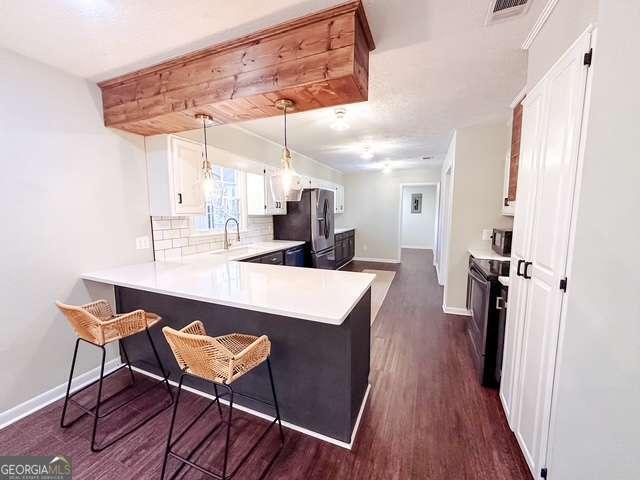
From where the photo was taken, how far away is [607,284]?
0.88m

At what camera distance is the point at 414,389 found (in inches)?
83.0

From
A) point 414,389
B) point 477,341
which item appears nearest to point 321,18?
point 414,389

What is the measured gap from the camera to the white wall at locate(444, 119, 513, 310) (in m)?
3.30

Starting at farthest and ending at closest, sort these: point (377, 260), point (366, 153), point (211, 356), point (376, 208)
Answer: point (377, 260) < point (376, 208) < point (366, 153) < point (211, 356)

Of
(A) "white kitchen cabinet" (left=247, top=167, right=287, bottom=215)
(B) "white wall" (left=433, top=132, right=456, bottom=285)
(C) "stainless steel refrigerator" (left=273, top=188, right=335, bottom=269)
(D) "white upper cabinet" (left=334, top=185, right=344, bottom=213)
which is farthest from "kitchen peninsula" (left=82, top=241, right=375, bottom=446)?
(D) "white upper cabinet" (left=334, top=185, right=344, bottom=213)

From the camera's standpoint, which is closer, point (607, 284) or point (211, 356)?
point (607, 284)

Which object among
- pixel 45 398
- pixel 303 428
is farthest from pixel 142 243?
pixel 303 428

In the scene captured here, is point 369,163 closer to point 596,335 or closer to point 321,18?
point 321,18

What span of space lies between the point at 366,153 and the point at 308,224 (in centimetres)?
182

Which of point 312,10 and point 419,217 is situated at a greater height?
point 312,10

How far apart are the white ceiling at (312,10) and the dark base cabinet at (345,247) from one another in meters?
3.58

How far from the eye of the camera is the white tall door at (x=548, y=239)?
43.8 inches

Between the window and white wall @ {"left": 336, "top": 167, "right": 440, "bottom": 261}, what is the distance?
13.2 ft

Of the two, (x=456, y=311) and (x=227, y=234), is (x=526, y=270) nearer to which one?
(x=456, y=311)
